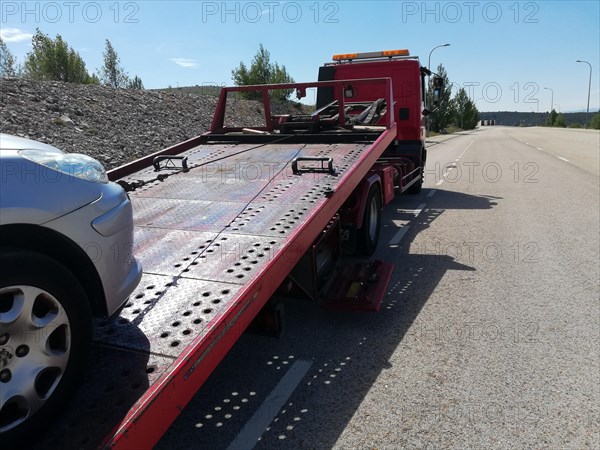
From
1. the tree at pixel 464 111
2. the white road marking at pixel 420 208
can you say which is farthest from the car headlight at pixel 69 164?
the tree at pixel 464 111

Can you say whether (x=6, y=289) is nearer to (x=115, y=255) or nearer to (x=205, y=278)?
(x=115, y=255)

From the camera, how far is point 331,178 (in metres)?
4.60

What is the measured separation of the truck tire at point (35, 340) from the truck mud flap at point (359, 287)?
2.51 metres

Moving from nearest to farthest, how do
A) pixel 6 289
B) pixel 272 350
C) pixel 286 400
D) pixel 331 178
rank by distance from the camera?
pixel 6 289 < pixel 286 400 < pixel 272 350 < pixel 331 178

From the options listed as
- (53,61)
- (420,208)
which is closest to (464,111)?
(53,61)

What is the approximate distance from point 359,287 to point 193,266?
1788 mm

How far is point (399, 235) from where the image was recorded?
278 inches

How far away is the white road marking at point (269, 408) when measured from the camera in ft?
8.73

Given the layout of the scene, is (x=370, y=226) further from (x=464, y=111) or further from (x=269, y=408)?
(x=464, y=111)

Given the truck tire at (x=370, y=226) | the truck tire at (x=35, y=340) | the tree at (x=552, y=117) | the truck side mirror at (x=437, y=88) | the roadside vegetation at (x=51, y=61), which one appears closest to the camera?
the truck tire at (x=35, y=340)

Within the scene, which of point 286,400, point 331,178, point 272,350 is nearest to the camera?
point 286,400

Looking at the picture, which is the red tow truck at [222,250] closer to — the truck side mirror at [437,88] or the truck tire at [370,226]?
the truck tire at [370,226]

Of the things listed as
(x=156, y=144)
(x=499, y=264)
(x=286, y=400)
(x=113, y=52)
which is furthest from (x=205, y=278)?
(x=113, y=52)

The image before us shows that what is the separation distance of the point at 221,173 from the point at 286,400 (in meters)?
2.87
